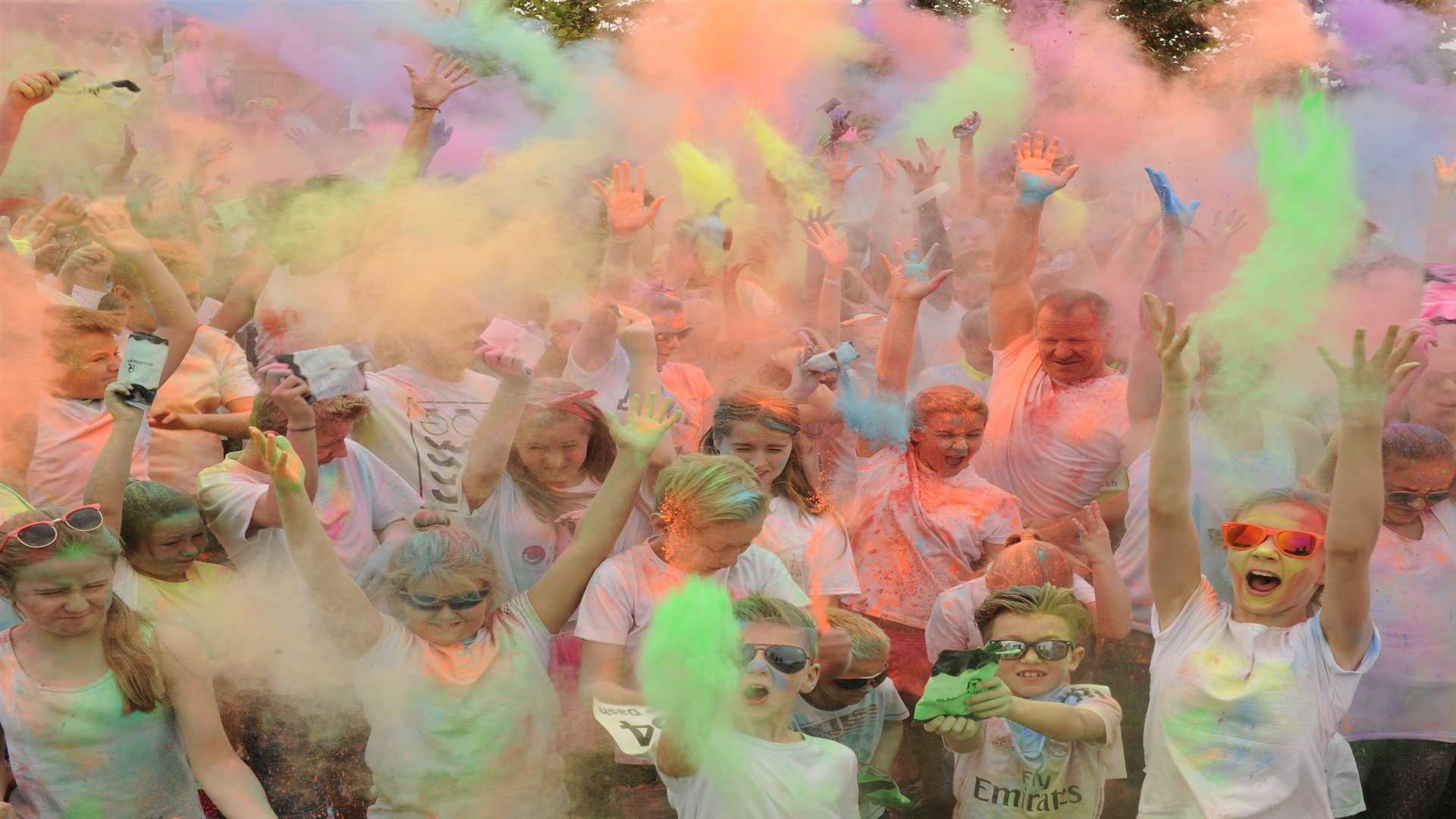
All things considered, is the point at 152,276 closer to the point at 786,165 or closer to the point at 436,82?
the point at 436,82

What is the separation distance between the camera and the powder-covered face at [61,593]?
3.28m

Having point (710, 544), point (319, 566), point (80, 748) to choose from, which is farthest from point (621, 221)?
point (80, 748)

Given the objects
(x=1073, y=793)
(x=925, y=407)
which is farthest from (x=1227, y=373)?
(x=1073, y=793)

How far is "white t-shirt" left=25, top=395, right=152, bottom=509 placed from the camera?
3.66 meters

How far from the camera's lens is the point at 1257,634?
357 centimetres

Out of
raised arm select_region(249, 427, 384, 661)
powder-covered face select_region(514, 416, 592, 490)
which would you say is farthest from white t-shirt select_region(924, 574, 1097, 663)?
raised arm select_region(249, 427, 384, 661)

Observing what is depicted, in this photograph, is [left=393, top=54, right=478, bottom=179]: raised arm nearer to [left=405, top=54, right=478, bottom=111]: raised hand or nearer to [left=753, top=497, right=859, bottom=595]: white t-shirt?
[left=405, top=54, right=478, bottom=111]: raised hand

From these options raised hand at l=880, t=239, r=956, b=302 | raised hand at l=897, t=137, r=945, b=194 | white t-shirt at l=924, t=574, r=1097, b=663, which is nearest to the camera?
white t-shirt at l=924, t=574, r=1097, b=663

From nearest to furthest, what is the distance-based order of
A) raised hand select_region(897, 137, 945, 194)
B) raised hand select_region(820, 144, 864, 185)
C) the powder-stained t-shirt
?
1. the powder-stained t-shirt
2. raised hand select_region(820, 144, 864, 185)
3. raised hand select_region(897, 137, 945, 194)

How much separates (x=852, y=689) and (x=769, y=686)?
0.35m

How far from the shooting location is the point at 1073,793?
3.62 m

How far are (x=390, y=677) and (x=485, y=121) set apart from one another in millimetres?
1495

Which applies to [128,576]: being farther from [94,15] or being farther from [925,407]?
[925,407]

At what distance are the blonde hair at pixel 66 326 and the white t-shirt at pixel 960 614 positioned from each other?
83.6 inches
